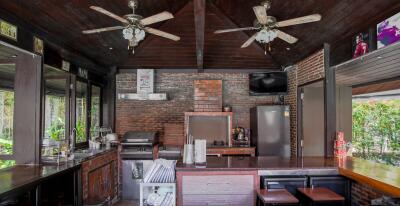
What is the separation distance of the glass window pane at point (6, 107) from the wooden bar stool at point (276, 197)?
10.7 ft

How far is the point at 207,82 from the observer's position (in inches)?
279

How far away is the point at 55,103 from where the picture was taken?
5008 mm

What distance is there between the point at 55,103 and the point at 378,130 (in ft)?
26.2

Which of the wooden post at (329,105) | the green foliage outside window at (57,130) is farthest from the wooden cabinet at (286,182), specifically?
the green foliage outside window at (57,130)

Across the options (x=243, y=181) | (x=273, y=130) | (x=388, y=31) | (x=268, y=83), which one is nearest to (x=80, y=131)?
(x=243, y=181)

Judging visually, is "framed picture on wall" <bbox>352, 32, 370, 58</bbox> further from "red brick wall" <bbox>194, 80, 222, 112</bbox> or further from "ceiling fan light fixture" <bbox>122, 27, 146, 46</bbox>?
"red brick wall" <bbox>194, 80, 222, 112</bbox>

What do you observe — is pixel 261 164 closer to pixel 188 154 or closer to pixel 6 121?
pixel 188 154

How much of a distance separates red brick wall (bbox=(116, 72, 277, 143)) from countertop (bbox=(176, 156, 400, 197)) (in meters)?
3.17

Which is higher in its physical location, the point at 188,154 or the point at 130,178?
the point at 188,154

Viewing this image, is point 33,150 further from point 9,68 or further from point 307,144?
point 307,144

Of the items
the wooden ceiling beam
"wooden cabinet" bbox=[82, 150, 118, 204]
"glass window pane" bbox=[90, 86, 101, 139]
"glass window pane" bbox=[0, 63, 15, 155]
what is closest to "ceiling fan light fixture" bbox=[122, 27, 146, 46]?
the wooden ceiling beam

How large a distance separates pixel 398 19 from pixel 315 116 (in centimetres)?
332

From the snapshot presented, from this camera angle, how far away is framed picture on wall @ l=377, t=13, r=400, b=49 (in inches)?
134

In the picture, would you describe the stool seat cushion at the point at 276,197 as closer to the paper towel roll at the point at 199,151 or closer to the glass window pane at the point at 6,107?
the paper towel roll at the point at 199,151
